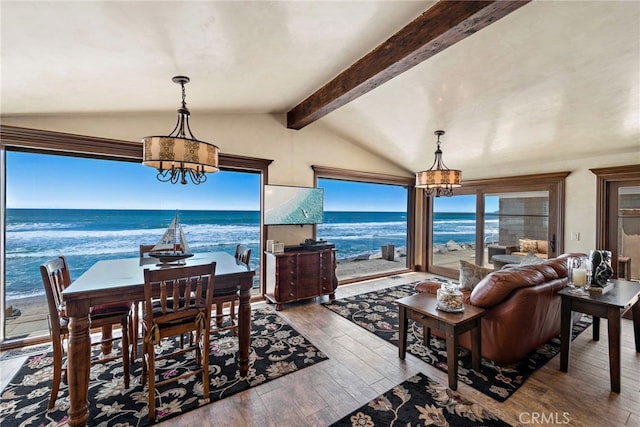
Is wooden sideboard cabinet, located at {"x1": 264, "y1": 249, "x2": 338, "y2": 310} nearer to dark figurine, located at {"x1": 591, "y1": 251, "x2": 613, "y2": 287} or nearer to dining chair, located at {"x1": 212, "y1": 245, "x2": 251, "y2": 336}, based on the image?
dining chair, located at {"x1": 212, "y1": 245, "x2": 251, "y2": 336}

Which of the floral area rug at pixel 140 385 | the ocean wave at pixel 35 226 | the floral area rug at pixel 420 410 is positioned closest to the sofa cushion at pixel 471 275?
the floral area rug at pixel 420 410

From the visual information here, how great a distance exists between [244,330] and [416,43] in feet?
9.46

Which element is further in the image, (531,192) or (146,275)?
(531,192)

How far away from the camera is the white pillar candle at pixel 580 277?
242cm

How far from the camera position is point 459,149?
4.75 meters

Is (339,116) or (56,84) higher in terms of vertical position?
(339,116)

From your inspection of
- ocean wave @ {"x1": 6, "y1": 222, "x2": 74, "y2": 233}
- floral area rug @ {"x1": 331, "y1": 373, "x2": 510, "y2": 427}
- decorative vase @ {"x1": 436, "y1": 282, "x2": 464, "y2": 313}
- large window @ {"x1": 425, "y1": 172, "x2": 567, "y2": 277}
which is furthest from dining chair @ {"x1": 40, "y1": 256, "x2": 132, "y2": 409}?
ocean wave @ {"x1": 6, "y1": 222, "x2": 74, "y2": 233}

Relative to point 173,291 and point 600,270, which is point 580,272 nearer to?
point 600,270

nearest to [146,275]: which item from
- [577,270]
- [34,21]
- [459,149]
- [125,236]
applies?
[34,21]

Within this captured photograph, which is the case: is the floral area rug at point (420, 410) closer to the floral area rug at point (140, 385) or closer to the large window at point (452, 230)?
the floral area rug at point (140, 385)

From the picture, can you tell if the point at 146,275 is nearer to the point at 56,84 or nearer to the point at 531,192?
the point at 56,84

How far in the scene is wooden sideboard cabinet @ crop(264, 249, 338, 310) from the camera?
3904 mm

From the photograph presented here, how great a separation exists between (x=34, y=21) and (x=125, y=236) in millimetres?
7426

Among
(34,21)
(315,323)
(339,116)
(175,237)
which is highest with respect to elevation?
(339,116)
